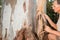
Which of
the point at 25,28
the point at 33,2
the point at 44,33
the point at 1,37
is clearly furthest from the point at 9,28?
the point at 44,33

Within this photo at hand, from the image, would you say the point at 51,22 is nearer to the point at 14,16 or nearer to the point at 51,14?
the point at 51,14

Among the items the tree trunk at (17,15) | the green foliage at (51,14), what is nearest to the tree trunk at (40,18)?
the tree trunk at (17,15)

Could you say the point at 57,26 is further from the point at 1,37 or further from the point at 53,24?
the point at 1,37

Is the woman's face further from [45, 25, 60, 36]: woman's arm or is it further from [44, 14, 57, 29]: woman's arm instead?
[45, 25, 60, 36]: woman's arm

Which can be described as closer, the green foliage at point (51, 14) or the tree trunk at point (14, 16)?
the green foliage at point (51, 14)

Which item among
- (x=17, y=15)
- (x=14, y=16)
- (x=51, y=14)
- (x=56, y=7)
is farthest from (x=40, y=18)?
(x=14, y=16)

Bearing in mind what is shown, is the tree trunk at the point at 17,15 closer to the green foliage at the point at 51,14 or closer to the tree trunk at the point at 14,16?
the tree trunk at the point at 14,16

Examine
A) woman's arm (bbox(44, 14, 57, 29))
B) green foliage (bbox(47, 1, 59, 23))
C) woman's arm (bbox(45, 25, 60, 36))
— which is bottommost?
woman's arm (bbox(45, 25, 60, 36))

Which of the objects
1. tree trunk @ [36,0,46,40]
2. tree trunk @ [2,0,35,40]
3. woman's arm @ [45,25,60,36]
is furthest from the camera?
tree trunk @ [2,0,35,40]

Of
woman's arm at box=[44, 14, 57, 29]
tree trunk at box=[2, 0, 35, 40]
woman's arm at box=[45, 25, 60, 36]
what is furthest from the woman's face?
tree trunk at box=[2, 0, 35, 40]

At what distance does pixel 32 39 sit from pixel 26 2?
2.74 feet

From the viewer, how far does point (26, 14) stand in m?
3.81

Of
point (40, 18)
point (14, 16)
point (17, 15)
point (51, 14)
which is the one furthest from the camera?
point (14, 16)

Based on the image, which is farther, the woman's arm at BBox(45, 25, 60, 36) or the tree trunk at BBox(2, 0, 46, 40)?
the tree trunk at BBox(2, 0, 46, 40)
